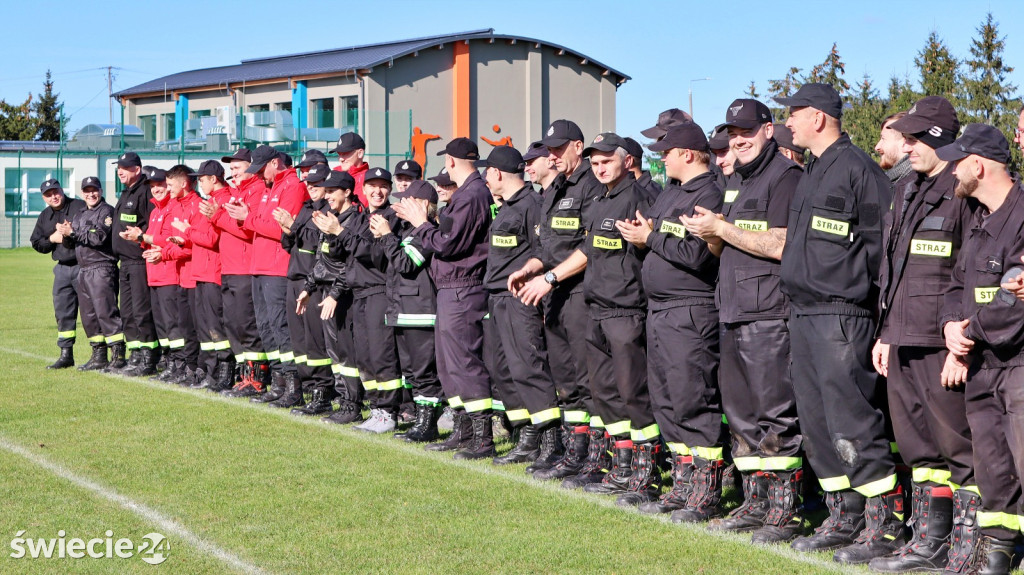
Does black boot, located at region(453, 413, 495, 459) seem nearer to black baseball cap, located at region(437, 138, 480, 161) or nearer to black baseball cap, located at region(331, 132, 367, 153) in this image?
black baseball cap, located at region(437, 138, 480, 161)

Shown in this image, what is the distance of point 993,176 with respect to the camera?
533 cm

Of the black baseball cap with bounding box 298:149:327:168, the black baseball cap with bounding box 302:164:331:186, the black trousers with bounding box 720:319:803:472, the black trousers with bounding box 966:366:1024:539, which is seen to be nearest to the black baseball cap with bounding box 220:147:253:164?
the black baseball cap with bounding box 298:149:327:168

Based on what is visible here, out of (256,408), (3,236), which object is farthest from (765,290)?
(3,236)

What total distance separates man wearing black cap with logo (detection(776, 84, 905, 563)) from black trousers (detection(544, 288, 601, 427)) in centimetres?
214

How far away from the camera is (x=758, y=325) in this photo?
633 cm

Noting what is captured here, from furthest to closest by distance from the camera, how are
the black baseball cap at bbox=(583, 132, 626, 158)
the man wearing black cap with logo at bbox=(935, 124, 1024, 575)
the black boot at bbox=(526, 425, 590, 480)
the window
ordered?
the window
the black boot at bbox=(526, 425, 590, 480)
the black baseball cap at bbox=(583, 132, 626, 158)
the man wearing black cap with logo at bbox=(935, 124, 1024, 575)

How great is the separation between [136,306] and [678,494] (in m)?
8.68

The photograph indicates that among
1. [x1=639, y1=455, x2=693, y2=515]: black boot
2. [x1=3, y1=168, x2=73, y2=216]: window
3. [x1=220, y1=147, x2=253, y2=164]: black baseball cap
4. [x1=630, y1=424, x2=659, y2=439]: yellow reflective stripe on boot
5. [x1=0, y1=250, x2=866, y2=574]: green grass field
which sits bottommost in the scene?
[x1=0, y1=250, x2=866, y2=574]: green grass field

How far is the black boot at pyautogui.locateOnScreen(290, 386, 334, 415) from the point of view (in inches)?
432

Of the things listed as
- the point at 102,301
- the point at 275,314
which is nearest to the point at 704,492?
the point at 275,314

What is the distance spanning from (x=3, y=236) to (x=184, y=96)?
946cm

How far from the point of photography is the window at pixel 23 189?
41656mm

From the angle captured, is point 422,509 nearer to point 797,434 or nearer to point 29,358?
point 797,434

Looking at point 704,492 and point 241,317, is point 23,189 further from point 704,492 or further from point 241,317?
point 704,492
